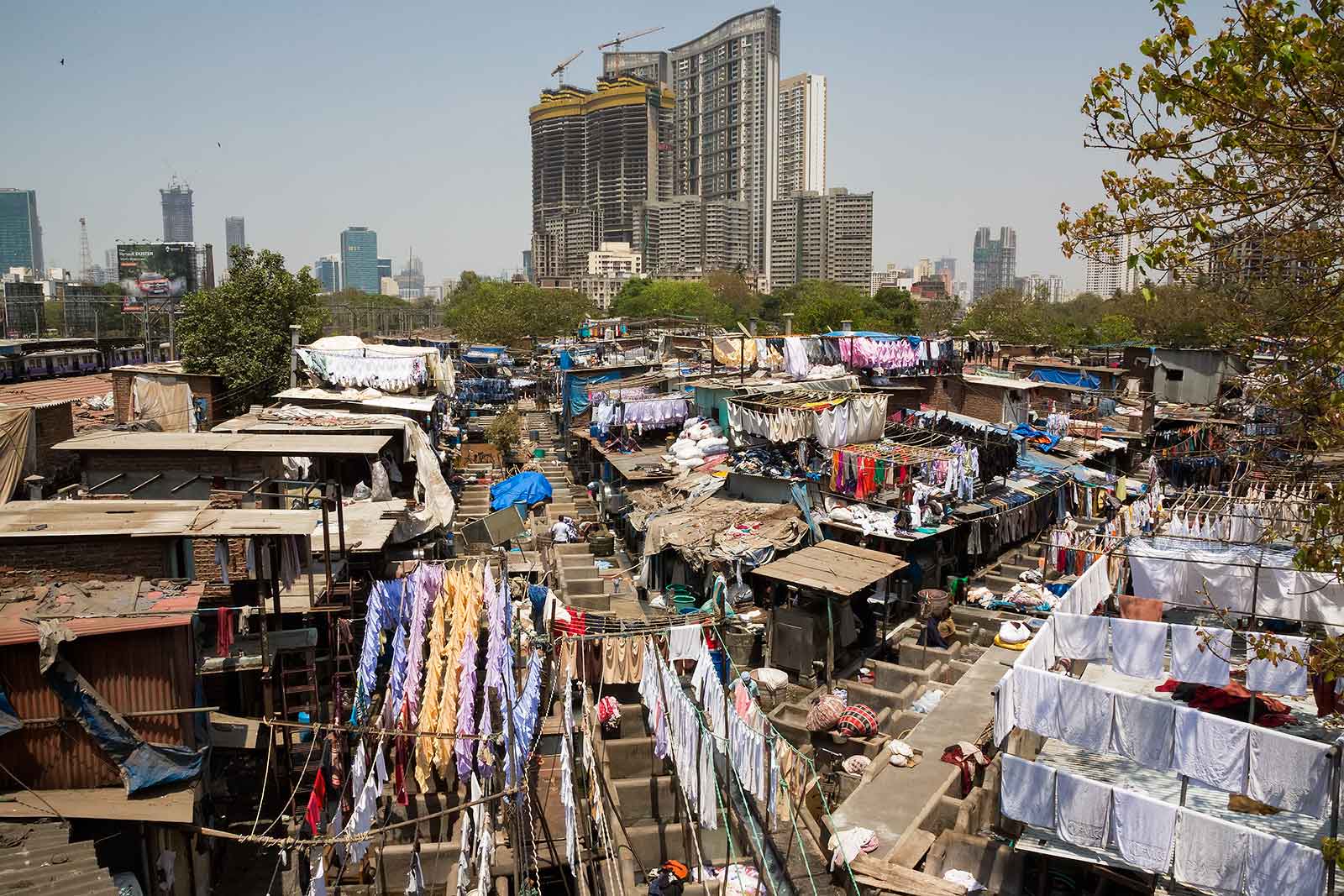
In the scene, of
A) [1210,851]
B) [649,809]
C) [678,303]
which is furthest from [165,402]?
[678,303]

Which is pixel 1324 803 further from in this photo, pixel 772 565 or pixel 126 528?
pixel 126 528

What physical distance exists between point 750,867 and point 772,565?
20.7ft

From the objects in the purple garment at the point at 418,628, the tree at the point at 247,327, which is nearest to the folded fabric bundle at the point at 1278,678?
the purple garment at the point at 418,628

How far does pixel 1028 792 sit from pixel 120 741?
27.7 feet

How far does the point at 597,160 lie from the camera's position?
513 ft

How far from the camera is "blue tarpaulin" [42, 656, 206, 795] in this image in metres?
8.16

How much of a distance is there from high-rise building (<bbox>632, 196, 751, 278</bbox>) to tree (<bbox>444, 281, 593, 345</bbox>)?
41.6 meters

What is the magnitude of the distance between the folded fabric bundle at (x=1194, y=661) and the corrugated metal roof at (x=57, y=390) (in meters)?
24.8

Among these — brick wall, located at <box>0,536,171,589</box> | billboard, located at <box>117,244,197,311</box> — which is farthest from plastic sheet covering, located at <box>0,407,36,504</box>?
billboard, located at <box>117,244,197,311</box>

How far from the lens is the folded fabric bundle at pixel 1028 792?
886 cm

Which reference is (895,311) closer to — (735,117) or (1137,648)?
(1137,648)

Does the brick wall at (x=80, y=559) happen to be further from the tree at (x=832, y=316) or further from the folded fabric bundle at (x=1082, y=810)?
the tree at (x=832, y=316)

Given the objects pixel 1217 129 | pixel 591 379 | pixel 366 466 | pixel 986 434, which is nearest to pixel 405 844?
pixel 366 466

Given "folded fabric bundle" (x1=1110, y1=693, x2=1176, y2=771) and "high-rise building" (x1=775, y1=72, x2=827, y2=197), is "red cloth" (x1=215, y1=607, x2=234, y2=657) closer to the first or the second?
"folded fabric bundle" (x1=1110, y1=693, x2=1176, y2=771)
